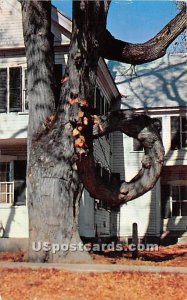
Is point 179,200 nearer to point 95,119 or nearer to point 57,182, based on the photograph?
point 95,119

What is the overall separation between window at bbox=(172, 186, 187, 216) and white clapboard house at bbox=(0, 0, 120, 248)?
7.26 m

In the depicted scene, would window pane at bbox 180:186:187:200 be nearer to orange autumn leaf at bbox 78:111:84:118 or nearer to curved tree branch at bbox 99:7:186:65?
curved tree branch at bbox 99:7:186:65

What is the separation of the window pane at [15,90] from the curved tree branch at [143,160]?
725 centimetres

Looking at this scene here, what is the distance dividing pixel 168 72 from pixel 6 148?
12133 millimetres

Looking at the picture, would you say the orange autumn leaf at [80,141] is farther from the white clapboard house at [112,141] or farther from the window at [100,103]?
the window at [100,103]

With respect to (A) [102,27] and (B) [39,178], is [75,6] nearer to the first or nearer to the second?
(A) [102,27]

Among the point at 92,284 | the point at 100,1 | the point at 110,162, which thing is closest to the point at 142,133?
the point at 100,1

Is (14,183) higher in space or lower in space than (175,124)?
lower

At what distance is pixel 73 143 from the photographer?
10.9 m

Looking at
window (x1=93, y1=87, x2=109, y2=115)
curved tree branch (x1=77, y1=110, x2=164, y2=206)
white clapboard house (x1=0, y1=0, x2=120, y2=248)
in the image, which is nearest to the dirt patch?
curved tree branch (x1=77, y1=110, x2=164, y2=206)

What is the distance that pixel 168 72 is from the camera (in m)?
27.7

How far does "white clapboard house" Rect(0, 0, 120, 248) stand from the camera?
57.1ft

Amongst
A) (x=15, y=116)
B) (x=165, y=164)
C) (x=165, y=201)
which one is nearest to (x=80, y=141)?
(x=15, y=116)

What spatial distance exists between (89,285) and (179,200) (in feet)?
58.3
